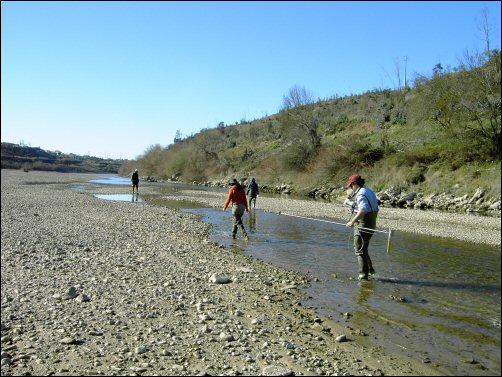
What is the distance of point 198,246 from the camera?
16516 millimetres

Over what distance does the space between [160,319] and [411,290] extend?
6.41 m

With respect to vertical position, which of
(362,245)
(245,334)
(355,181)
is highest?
(355,181)

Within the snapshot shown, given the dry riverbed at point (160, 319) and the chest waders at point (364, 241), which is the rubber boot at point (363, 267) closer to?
the chest waders at point (364, 241)

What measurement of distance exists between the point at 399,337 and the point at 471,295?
3759mm

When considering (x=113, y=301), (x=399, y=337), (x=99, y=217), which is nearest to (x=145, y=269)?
(x=113, y=301)

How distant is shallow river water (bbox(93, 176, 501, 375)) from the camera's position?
7246 mm

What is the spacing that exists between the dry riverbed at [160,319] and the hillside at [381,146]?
3.74m

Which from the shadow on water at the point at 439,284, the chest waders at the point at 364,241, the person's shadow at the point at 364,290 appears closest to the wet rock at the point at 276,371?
the person's shadow at the point at 364,290

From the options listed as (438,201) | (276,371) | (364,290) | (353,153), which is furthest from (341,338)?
(353,153)

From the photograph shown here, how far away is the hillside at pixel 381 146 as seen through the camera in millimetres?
16219

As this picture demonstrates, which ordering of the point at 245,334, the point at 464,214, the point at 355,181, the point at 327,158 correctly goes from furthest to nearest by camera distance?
the point at 327,158 → the point at 464,214 → the point at 355,181 → the point at 245,334

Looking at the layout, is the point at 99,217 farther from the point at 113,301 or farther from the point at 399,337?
the point at 399,337

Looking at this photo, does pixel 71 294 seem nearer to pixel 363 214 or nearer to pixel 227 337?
pixel 227 337

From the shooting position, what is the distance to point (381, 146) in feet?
172
